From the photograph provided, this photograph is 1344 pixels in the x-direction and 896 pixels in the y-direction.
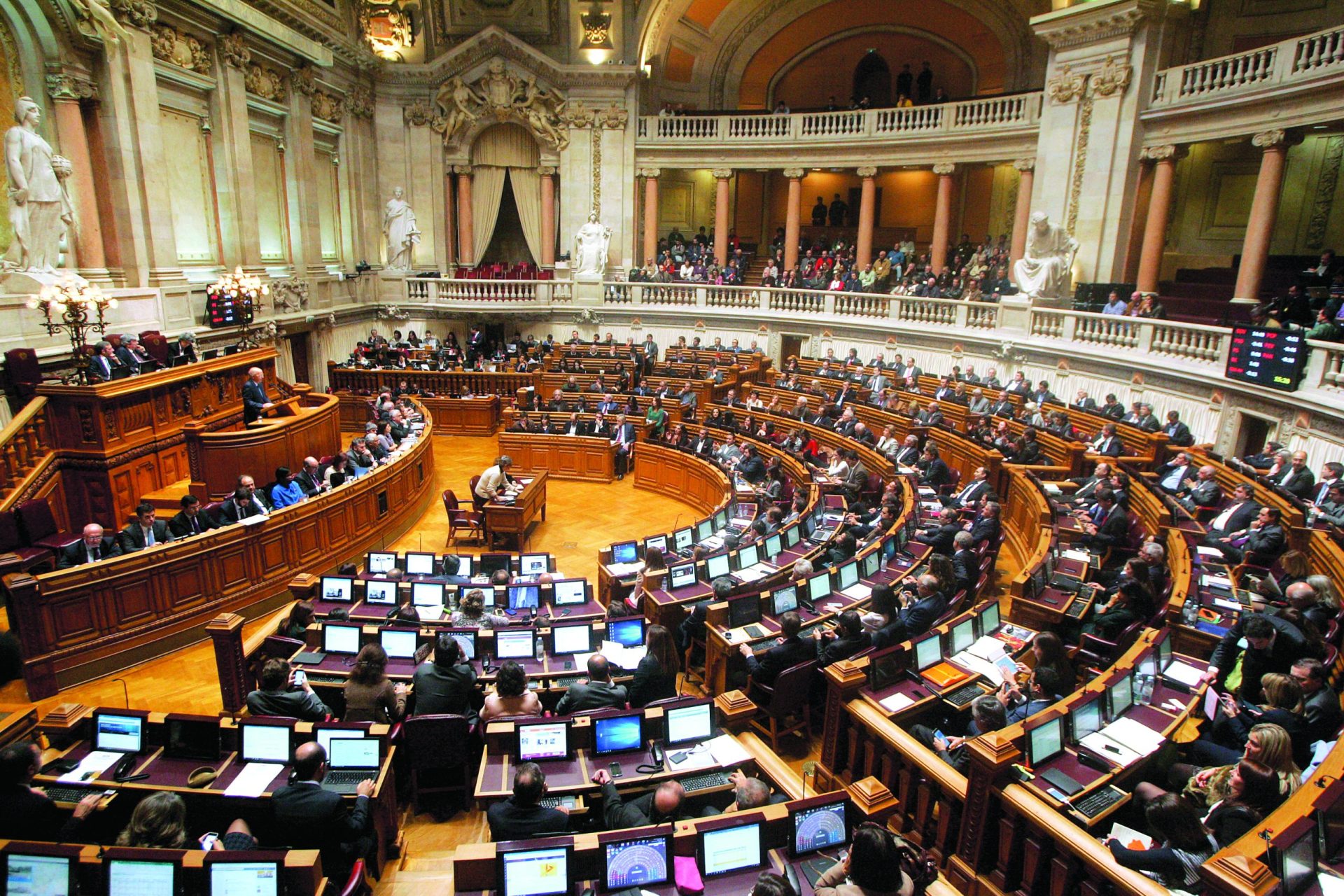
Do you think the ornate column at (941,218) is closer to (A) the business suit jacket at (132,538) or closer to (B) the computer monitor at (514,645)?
(B) the computer monitor at (514,645)

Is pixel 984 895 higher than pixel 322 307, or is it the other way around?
pixel 322 307

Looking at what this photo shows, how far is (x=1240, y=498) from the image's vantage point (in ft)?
29.9

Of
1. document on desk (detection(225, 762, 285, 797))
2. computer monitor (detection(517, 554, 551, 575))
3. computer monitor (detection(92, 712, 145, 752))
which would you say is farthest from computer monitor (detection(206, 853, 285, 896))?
computer monitor (detection(517, 554, 551, 575))

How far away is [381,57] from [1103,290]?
20.9m

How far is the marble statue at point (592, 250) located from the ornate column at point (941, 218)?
9.89 metres

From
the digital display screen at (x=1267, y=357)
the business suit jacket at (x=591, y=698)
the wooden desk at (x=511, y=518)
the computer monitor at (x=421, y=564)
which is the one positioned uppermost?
the digital display screen at (x=1267, y=357)

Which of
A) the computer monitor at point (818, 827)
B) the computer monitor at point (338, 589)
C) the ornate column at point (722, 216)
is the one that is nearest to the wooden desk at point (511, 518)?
the computer monitor at point (338, 589)

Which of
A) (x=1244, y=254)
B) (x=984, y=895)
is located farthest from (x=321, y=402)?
(x=1244, y=254)

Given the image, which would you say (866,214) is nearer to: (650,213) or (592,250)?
(650,213)

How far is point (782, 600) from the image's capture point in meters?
7.63

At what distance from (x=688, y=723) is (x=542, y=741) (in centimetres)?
99

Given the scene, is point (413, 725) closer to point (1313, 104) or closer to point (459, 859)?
point (459, 859)

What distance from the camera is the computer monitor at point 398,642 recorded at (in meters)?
6.77

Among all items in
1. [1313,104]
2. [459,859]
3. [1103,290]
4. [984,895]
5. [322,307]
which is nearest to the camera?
[459,859]
